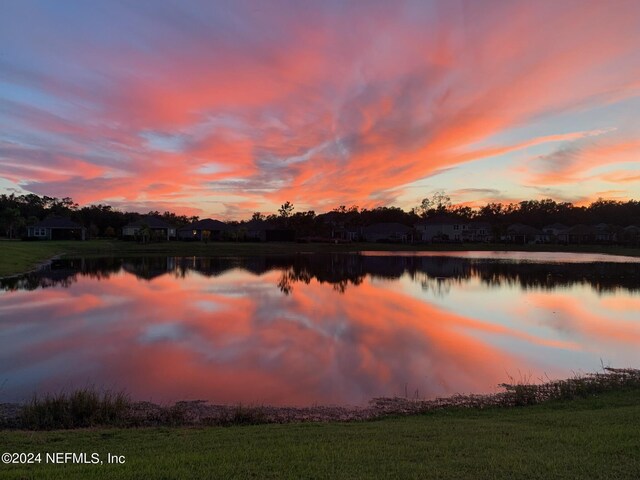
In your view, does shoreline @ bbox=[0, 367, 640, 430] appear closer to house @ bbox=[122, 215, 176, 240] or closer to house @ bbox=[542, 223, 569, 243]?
house @ bbox=[122, 215, 176, 240]

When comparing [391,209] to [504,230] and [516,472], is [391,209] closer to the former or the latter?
[504,230]

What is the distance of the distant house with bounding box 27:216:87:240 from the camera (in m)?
88.4

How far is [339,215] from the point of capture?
4503 inches

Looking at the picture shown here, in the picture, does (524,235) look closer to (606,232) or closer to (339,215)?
(606,232)

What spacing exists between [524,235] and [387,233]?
32794 mm

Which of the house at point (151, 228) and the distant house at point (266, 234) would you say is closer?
the house at point (151, 228)

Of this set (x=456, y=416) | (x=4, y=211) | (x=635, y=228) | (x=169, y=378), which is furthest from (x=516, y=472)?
(x=635, y=228)

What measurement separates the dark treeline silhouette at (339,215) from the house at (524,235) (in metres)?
3.05

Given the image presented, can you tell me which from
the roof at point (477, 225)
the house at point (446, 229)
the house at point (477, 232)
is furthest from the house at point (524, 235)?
the house at point (446, 229)

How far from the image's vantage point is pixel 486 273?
39.2 m

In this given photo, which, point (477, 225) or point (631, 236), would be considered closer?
point (631, 236)

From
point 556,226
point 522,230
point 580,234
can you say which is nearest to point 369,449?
point 522,230

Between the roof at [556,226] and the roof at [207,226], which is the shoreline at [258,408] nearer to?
the roof at [207,226]

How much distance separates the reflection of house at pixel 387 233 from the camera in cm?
10494
